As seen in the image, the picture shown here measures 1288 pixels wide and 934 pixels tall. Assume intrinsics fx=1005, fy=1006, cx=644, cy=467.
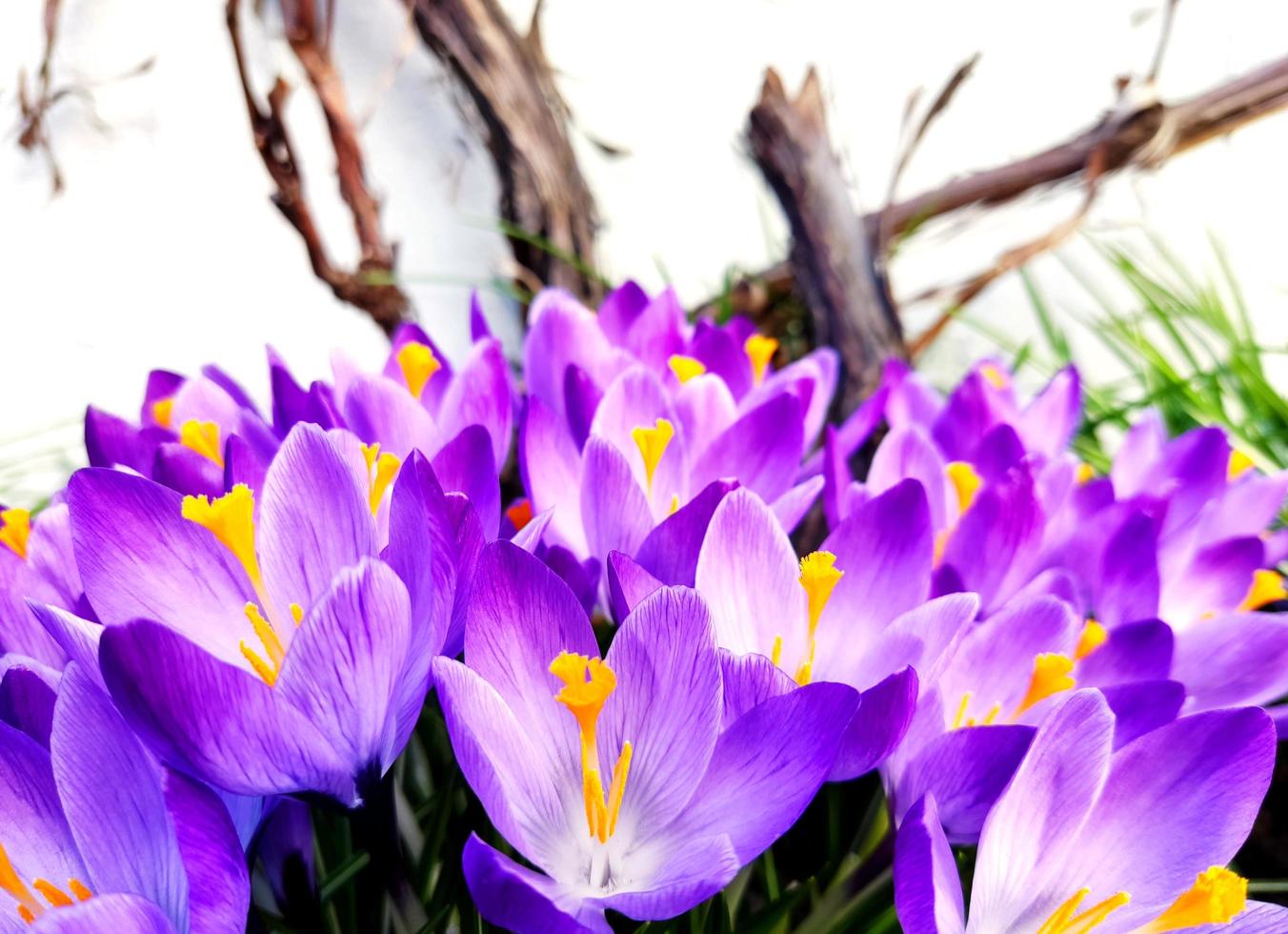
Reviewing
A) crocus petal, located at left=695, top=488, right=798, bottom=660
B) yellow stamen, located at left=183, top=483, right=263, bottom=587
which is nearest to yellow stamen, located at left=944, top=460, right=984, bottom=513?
crocus petal, located at left=695, top=488, right=798, bottom=660

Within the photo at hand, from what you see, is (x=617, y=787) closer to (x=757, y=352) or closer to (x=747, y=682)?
(x=747, y=682)

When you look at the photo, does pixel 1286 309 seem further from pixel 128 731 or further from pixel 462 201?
pixel 128 731

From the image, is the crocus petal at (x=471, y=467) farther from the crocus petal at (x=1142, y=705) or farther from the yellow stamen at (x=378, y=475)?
the crocus petal at (x=1142, y=705)

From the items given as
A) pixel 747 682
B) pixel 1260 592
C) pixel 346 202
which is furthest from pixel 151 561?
pixel 346 202

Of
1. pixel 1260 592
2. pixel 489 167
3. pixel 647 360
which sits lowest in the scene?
pixel 1260 592

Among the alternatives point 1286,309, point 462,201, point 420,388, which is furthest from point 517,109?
point 1286,309

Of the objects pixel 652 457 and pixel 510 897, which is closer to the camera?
pixel 510 897
